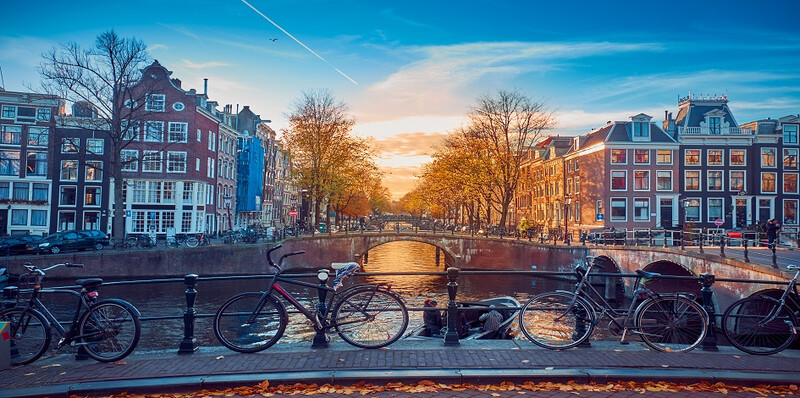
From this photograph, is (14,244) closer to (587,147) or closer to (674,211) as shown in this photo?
(587,147)

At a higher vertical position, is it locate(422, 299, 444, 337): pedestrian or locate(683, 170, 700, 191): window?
locate(683, 170, 700, 191): window

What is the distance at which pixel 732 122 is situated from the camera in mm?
50531

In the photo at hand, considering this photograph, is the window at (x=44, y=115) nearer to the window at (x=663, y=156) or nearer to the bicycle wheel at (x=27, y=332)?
the bicycle wheel at (x=27, y=332)

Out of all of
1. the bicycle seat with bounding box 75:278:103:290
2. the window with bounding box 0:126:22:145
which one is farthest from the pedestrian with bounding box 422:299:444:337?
the window with bounding box 0:126:22:145

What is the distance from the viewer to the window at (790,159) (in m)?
49.6

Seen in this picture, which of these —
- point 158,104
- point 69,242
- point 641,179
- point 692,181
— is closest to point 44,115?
point 158,104

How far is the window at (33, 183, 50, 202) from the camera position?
4547cm

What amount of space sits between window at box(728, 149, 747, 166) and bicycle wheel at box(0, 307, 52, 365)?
55.2m

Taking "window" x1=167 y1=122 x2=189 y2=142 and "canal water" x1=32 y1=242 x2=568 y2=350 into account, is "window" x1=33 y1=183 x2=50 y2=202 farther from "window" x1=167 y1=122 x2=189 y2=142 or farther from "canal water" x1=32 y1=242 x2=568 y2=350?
"canal water" x1=32 y1=242 x2=568 y2=350

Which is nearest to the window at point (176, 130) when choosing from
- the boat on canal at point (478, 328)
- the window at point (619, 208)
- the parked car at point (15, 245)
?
the parked car at point (15, 245)

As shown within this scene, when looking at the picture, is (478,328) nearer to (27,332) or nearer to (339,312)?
(339,312)

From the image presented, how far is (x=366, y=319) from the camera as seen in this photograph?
730cm

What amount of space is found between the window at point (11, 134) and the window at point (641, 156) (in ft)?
176

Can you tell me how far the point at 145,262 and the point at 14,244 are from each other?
281 inches
